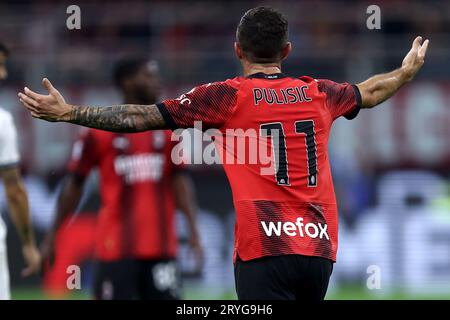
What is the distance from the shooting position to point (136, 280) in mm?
8211

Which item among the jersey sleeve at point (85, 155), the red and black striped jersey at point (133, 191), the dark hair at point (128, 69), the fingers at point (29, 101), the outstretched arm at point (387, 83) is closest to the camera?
the fingers at point (29, 101)

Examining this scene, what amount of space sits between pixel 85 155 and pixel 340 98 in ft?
11.3

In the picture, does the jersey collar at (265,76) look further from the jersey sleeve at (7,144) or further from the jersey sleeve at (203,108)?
the jersey sleeve at (7,144)

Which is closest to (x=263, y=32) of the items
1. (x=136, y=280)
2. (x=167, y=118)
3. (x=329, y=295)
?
(x=167, y=118)

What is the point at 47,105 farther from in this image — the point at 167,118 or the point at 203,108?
the point at 203,108

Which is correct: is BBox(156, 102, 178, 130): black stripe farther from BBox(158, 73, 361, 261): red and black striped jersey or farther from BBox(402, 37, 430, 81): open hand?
BBox(402, 37, 430, 81): open hand

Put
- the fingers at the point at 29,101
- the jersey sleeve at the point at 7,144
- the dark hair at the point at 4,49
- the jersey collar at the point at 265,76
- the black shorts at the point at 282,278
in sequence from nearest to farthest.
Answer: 1. the black shorts at the point at 282,278
2. the fingers at the point at 29,101
3. the jersey collar at the point at 265,76
4. the jersey sleeve at the point at 7,144
5. the dark hair at the point at 4,49

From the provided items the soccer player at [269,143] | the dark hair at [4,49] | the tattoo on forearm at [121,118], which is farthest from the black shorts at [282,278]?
the dark hair at [4,49]

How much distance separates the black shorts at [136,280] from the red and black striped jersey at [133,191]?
0.24 ft

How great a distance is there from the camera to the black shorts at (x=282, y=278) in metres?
5.18

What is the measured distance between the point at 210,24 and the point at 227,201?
117 inches

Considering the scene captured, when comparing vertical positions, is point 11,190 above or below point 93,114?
below

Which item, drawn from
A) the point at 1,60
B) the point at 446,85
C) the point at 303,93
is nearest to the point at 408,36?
the point at 446,85
